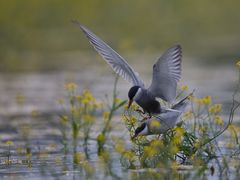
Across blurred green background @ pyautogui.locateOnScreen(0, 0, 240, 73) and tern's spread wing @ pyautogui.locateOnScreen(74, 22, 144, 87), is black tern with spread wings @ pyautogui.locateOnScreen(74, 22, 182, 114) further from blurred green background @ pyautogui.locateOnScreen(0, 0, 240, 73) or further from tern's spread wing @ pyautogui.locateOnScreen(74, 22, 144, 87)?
blurred green background @ pyautogui.locateOnScreen(0, 0, 240, 73)

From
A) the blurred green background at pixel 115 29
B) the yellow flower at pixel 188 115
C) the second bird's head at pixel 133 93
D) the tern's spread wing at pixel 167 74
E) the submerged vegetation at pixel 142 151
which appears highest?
the blurred green background at pixel 115 29

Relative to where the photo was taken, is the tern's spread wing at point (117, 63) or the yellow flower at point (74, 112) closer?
the tern's spread wing at point (117, 63)

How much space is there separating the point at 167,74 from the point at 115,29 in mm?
12382

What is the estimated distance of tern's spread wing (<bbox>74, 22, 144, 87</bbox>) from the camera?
9562 mm

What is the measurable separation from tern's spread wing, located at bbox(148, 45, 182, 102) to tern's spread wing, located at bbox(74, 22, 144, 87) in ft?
0.67

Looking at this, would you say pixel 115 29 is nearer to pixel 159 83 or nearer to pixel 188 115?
pixel 188 115

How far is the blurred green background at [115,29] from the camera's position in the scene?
19.0 metres

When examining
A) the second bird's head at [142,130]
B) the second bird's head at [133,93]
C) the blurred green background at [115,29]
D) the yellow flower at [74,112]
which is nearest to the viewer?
the second bird's head at [142,130]

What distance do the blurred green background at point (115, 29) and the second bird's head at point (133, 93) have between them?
8.45m

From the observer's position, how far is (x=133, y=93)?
9.18m

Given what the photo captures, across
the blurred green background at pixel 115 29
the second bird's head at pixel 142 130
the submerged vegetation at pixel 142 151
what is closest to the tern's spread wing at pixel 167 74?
the submerged vegetation at pixel 142 151

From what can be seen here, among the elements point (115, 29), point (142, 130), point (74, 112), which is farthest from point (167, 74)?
point (115, 29)

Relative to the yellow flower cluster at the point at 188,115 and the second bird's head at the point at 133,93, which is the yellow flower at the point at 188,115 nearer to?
the yellow flower cluster at the point at 188,115

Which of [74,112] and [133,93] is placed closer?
[133,93]
